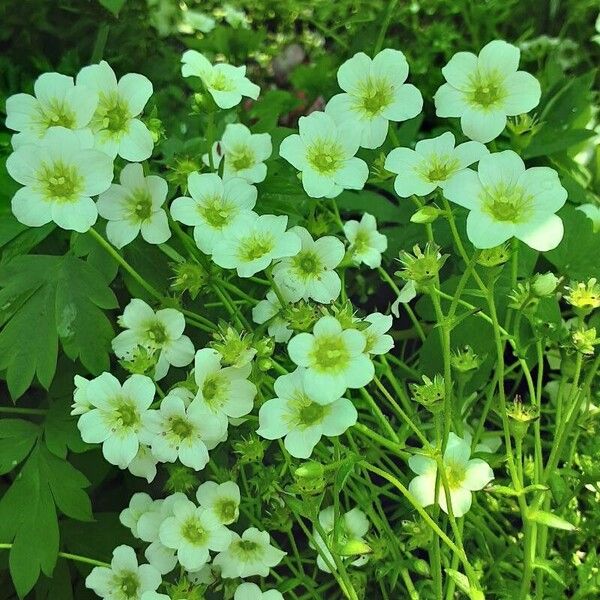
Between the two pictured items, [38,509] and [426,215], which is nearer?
[426,215]

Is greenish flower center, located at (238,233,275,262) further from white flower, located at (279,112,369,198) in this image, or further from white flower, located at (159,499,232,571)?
white flower, located at (159,499,232,571)

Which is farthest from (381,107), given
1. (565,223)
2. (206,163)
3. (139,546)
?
(139,546)

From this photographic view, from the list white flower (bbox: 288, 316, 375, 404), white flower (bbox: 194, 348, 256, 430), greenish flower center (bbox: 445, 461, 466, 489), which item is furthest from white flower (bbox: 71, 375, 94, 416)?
greenish flower center (bbox: 445, 461, 466, 489)

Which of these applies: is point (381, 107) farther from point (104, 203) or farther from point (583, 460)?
point (583, 460)

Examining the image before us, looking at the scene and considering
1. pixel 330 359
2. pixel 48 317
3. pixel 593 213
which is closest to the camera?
pixel 330 359

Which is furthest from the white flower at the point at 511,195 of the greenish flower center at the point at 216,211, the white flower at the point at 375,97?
the greenish flower center at the point at 216,211

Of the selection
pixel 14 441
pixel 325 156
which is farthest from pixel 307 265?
pixel 14 441

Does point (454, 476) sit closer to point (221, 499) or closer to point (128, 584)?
point (221, 499)
